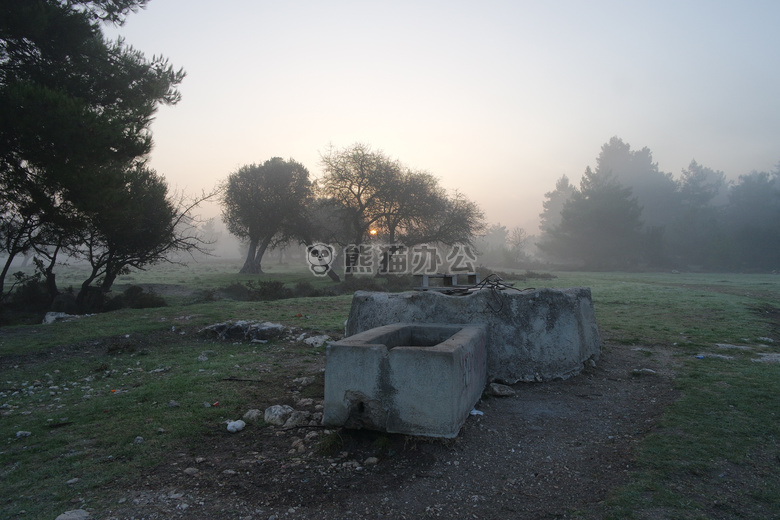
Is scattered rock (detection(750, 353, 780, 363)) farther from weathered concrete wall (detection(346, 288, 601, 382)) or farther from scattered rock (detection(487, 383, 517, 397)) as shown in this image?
scattered rock (detection(487, 383, 517, 397))

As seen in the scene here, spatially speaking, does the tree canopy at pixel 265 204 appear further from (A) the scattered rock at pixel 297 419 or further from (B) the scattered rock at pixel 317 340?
(A) the scattered rock at pixel 297 419

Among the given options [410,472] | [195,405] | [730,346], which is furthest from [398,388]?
[730,346]

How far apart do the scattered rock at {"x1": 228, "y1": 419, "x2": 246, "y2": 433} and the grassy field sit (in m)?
0.24

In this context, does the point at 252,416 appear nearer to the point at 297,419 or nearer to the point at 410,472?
the point at 297,419

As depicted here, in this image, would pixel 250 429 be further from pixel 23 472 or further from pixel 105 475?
pixel 23 472

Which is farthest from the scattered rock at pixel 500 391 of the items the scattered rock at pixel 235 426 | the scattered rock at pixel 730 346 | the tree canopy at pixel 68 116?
the tree canopy at pixel 68 116

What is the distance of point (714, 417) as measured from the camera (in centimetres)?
477

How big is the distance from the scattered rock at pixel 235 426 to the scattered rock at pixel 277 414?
27 centimetres

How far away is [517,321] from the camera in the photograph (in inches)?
242

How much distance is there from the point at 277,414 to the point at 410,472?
178cm

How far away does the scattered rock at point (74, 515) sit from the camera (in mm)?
3049

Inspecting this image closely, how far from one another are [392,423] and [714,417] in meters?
3.46

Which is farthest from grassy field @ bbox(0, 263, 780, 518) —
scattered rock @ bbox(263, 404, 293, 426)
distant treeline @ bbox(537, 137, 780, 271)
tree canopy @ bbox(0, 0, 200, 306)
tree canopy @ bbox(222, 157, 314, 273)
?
distant treeline @ bbox(537, 137, 780, 271)

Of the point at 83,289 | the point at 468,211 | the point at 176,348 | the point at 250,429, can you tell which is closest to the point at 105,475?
the point at 250,429
